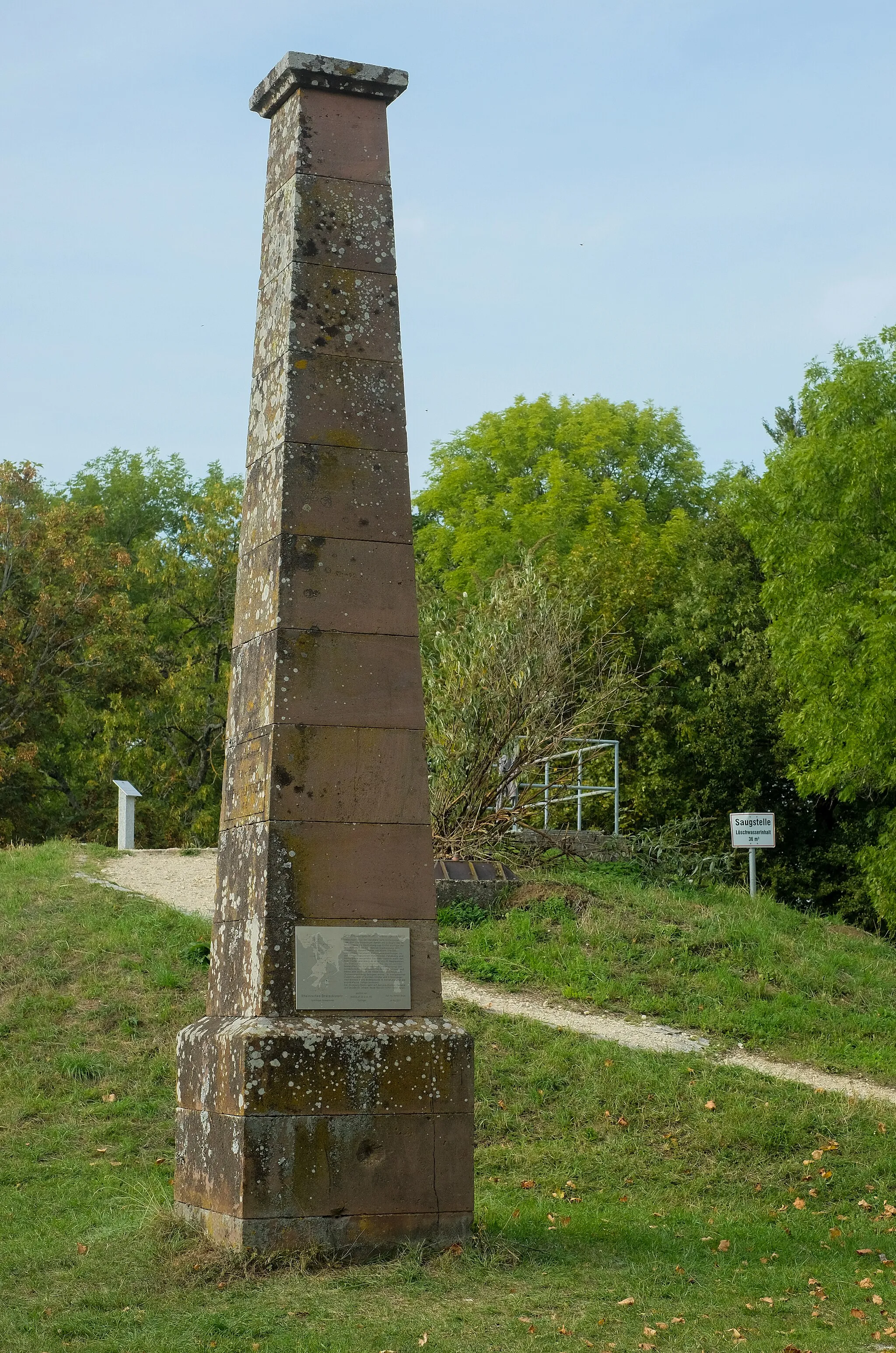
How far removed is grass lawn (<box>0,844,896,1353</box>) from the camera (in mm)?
6023

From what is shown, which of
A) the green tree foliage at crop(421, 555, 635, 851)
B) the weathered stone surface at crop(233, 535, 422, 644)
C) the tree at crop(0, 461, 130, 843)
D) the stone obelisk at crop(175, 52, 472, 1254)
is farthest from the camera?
the tree at crop(0, 461, 130, 843)

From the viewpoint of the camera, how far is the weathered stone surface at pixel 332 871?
7090mm

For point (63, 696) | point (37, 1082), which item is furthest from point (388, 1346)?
point (63, 696)

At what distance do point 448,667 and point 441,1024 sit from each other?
11276mm

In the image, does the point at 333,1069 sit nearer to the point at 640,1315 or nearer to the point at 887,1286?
the point at 640,1315

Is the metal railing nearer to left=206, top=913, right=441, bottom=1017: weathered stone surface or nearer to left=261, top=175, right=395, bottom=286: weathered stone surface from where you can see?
left=206, top=913, right=441, bottom=1017: weathered stone surface

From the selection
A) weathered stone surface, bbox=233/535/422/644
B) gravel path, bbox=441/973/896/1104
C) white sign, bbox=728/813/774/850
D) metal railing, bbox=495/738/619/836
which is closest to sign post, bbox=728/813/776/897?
white sign, bbox=728/813/774/850

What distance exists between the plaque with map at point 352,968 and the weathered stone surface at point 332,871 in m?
0.07

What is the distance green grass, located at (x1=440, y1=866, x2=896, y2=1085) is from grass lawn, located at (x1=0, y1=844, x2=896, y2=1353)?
70cm

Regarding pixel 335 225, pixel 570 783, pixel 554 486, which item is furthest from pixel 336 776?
pixel 554 486

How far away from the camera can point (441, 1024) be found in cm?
725

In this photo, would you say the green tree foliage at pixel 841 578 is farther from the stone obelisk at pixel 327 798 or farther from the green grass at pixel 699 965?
the stone obelisk at pixel 327 798

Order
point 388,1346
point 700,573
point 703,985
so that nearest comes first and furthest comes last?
point 388,1346
point 703,985
point 700,573

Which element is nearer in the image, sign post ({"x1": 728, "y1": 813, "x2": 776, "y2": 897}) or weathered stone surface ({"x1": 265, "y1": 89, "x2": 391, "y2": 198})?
weathered stone surface ({"x1": 265, "y1": 89, "x2": 391, "y2": 198})
